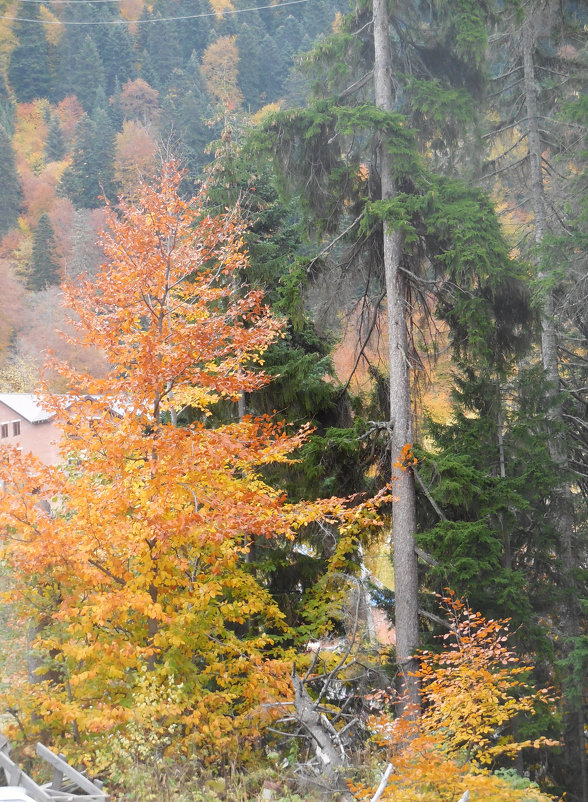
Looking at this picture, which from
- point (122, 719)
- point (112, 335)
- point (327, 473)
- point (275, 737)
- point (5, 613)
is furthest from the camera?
point (327, 473)

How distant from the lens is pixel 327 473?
10.7m

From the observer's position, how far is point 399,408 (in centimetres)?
1002

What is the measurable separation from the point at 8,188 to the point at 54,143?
870cm

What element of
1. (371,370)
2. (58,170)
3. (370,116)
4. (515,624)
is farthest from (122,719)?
(58,170)

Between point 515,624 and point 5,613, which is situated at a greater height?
point 5,613

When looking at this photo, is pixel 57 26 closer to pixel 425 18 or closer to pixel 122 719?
pixel 425 18

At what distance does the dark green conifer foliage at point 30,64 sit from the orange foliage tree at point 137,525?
6320 centimetres

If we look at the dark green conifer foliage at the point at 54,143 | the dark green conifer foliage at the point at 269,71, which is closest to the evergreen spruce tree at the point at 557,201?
the dark green conifer foliage at the point at 54,143

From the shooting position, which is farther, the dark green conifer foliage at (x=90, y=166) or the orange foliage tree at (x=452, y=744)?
the dark green conifer foliage at (x=90, y=166)

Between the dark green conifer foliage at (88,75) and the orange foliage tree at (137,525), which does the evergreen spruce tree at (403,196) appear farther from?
the dark green conifer foliage at (88,75)

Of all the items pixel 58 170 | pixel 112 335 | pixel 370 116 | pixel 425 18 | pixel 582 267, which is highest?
pixel 58 170

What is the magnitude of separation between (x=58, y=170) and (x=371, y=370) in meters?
46.8

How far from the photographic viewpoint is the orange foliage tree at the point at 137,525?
22.8ft

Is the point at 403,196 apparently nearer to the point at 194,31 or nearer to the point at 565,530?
the point at 565,530
